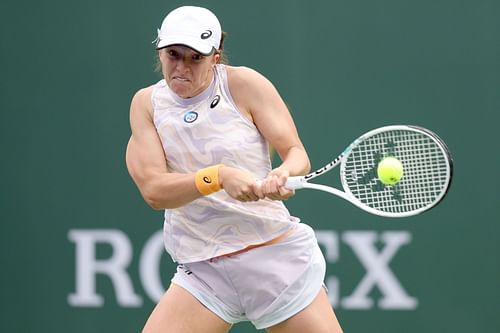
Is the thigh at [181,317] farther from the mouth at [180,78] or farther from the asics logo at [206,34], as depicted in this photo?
the asics logo at [206,34]

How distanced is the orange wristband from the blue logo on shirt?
8.2 inches

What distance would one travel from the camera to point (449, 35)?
5.47 m


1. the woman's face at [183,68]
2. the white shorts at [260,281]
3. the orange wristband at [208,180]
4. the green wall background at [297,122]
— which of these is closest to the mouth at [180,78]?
the woman's face at [183,68]

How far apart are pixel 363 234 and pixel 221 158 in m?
1.86

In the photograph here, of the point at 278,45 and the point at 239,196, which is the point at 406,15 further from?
the point at 239,196

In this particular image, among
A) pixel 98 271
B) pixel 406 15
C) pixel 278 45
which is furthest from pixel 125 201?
pixel 406 15

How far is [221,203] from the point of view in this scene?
12.7ft

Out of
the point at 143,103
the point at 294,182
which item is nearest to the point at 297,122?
the point at 143,103

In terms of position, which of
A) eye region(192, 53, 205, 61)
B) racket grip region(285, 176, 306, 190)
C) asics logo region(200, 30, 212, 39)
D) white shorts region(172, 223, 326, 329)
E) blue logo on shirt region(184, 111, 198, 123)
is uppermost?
asics logo region(200, 30, 212, 39)

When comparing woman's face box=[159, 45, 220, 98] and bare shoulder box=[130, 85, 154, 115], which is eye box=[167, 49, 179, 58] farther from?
bare shoulder box=[130, 85, 154, 115]

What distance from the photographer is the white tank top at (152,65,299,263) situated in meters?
3.83

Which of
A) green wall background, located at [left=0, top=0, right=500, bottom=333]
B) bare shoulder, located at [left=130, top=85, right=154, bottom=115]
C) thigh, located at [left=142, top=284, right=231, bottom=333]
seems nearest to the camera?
thigh, located at [left=142, top=284, right=231, bottom=333]

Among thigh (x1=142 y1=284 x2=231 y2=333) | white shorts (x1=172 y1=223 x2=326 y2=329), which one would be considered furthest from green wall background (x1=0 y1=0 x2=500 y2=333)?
thigh (x1=142 y1=284 x2=231 y2=333)

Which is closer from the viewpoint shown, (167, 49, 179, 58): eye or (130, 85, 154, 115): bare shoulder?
(167, 49, 179, 58): eye
